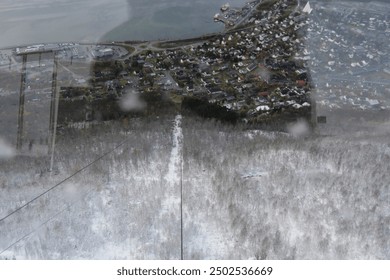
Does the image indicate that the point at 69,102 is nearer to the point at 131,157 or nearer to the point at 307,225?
the point at 131,157

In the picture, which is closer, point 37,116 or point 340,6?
point 37,116

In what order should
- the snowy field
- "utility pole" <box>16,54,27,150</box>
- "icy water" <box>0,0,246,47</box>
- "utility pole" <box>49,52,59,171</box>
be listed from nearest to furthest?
the snowy field → "utility pole" <box>49,52,59,171</box> → "utility pole" <box>16,54,27,150</box> → "icy water" <box>0,0,246,47</box>

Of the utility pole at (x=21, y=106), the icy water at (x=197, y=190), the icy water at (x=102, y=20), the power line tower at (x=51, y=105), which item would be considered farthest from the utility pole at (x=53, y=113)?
the icy water at (x=102, y=20)

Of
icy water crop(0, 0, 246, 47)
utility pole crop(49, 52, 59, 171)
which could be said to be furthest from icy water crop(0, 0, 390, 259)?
icy water crop(0, 0, 246, 47)

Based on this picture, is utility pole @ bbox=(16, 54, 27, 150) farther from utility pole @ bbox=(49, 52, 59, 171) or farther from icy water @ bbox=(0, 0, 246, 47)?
icy water @ bbox=(0, 0, 246, 47)

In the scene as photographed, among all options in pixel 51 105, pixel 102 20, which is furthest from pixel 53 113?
pixel 102 20

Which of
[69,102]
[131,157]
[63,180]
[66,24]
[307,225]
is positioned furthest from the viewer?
[66,24]

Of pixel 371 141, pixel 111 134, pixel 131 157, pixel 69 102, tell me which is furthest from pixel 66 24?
pixel 371 141

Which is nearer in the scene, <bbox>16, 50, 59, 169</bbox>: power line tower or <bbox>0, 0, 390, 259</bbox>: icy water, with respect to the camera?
<bbox>0, 0, 390, 259</bbox>: icy water
